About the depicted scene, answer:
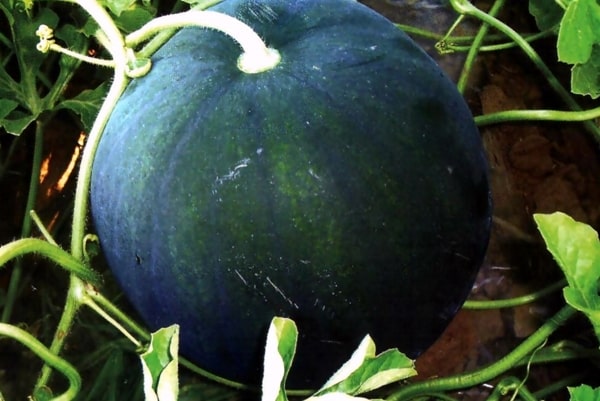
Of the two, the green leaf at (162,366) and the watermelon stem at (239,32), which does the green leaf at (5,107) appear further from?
the green leaf at (162,366)

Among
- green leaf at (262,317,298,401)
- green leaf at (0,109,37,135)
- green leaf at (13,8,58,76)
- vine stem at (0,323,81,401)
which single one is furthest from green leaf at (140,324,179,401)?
green leaf at (13,8,58,76)

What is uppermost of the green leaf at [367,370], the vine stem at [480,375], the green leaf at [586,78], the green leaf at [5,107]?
the green leaf at [5,107]

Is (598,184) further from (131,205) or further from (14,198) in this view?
(14,198)

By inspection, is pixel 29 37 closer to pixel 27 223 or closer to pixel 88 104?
pixel 88 104

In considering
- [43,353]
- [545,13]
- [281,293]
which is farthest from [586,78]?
[43,353]

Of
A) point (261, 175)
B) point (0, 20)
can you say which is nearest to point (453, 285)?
point (261, 175)

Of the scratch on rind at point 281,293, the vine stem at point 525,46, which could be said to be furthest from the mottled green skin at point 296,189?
the vine stem at point 525,46
